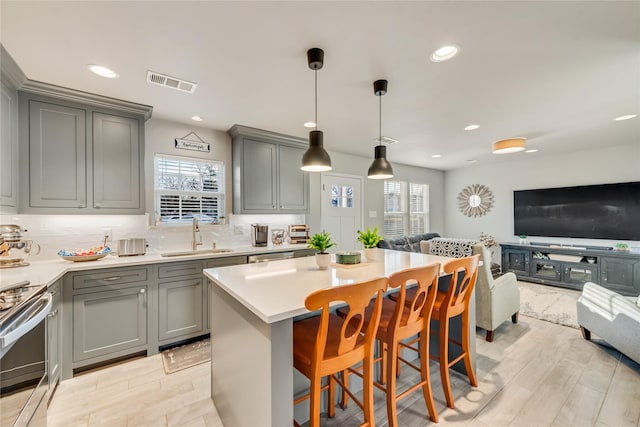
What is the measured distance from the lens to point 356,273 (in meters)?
1.86

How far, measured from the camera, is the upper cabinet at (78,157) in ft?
7.54

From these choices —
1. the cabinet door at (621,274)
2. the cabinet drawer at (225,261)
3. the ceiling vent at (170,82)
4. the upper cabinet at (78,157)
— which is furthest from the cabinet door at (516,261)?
the upper cabinet at (78,157)

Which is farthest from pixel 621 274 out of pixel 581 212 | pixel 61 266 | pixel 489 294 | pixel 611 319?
pixel 61 266

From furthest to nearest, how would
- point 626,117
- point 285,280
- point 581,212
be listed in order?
point 581,212, point 626,117, point 285,280

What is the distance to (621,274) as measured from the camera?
427 cm

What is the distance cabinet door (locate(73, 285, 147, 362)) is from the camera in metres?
2.31

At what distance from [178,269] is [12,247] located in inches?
47.9

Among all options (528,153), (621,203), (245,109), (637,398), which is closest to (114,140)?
(245,109)

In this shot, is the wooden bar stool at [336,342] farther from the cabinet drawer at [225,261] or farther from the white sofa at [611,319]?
the white sofa at [611,319]

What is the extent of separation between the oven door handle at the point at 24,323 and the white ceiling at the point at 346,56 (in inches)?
63.7

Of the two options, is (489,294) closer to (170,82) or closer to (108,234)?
(170,82)

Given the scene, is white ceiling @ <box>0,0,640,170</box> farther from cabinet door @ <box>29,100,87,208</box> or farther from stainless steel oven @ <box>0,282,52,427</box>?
stainless steel oven @ <box>0,282,52,427</box>

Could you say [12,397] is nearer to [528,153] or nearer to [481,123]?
[481,123]

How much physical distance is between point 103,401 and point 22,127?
231 centimetres
